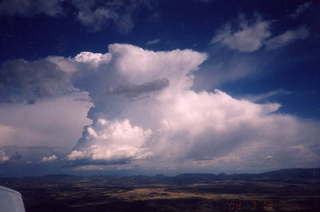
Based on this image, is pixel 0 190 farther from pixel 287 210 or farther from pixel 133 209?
pixel 287 210

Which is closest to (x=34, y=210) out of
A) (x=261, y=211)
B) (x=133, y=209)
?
(x=133, y=209)

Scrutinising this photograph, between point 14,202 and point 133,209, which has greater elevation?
point 14,202

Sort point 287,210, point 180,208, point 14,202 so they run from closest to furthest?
point 14,202
point 287,210
point 180,208

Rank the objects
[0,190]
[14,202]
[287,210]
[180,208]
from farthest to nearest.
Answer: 1. [180,208]
2. [287,210]
3. [0,190]
4. [14,202]

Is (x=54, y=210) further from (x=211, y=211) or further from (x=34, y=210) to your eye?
(x=211, y=211)

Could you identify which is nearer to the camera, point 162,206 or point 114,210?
point 114,210

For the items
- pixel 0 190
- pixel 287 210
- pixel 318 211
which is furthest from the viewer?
pixel 287 210

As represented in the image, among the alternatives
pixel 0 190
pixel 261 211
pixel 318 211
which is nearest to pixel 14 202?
pixel 0 190

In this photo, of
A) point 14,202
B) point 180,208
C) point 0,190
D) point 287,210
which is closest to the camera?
point 14,202

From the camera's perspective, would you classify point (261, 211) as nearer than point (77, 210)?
Yes
